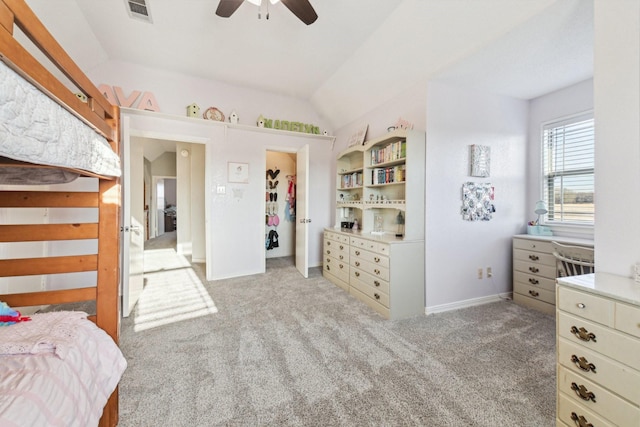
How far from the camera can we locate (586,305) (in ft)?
3.78

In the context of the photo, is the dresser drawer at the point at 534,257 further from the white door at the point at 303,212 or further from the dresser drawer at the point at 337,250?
the white door at the point at 303,212

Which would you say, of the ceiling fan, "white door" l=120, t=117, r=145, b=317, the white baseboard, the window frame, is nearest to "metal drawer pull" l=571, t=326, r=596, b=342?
the white baseboard

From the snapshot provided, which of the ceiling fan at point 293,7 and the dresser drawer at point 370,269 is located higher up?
the ceiling fan at point 293,7

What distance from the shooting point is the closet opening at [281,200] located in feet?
17.3

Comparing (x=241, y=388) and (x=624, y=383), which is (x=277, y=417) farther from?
(x=624, y=383)

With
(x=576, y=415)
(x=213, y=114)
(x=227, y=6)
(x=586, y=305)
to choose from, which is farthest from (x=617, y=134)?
(x=213, y=114)

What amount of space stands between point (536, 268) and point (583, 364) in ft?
6.56

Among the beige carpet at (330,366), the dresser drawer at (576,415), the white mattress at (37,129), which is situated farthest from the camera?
the beige carpet at (330,366)

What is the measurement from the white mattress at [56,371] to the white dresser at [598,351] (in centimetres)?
209

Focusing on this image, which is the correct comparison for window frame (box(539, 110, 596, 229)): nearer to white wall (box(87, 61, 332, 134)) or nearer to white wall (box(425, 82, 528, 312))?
white wall (box(425, 82, 528, 312))

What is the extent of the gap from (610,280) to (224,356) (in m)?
2.42

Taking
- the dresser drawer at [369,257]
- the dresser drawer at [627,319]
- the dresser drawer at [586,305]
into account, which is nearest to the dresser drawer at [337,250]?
the dresser drawer at [369,257]

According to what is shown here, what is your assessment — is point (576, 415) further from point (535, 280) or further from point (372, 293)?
point (535, 280)

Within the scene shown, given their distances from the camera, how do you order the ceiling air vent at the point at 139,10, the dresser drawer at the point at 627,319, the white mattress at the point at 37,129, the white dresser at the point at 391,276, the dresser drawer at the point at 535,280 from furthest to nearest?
1. the dresser drawer at the point at 535,280
2. the white dresser at the point at 391,276
3. the ceiling air vent at the point at 139,10
4. the dresser drawer at the point at 627,319
5. the white mattress at the point at 37,129
